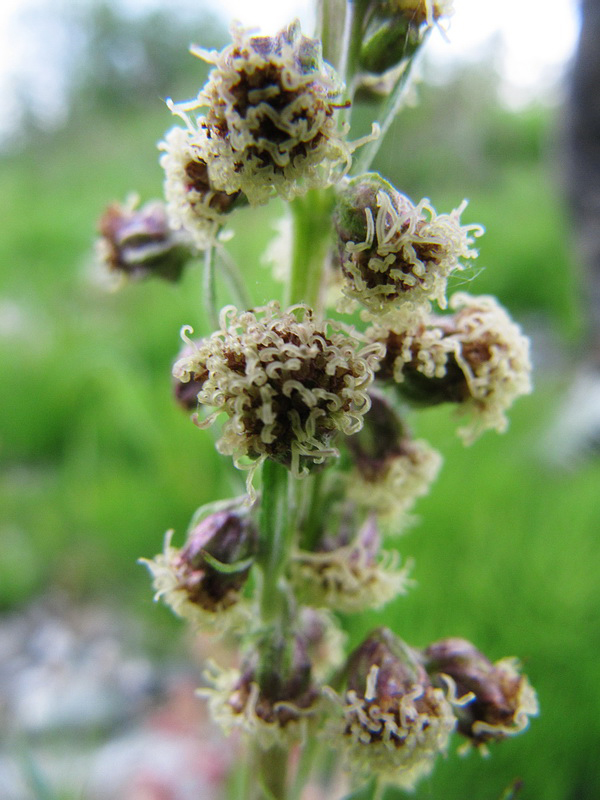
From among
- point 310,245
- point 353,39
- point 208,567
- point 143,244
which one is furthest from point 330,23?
point 208,567

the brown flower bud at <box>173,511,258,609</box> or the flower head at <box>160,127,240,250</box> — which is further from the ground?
the flower head at <box>160,127,240,250</box>

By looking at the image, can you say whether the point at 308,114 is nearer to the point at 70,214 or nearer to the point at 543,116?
the point at 70,214

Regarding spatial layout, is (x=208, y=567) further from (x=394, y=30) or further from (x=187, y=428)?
(x=187, y=428)

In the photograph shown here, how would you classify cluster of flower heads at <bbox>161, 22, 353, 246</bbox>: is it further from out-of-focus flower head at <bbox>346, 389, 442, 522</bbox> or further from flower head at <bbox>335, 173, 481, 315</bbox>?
out-of-focus flower head at <bbox>346, 389, 442, 522</bbox>

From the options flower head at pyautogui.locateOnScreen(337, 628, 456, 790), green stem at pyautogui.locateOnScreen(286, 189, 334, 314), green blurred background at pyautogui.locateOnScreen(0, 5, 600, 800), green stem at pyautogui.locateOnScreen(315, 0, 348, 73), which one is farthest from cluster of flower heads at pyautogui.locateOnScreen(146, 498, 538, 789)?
green stem at pyautogui.locateOnScreen(315, 0, 348, 73)

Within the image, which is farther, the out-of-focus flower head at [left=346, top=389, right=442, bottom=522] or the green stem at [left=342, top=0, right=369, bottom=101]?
the out-of-focus flower head at [left=346, top=389, right=442, bottom=522]

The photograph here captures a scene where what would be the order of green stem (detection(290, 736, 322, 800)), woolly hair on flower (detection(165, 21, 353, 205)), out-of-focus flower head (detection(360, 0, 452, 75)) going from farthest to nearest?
green stem (detection(290, 736, 322, 800)) → out-of-focus flower head (detection(360, 0, 452, 75)) → woolly hair on flower (detection(165, 21, 353, 205))
